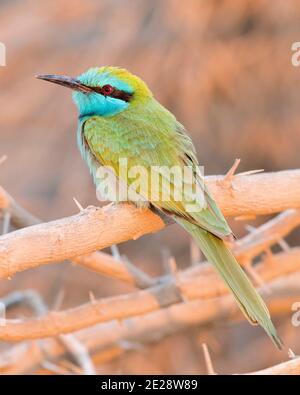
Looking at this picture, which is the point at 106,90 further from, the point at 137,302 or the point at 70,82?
the point at 137,302

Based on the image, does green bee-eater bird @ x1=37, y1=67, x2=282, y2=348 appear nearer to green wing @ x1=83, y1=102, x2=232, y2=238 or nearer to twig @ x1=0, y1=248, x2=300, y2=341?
green wing @ x1=83, y1=102, x2=232, y2=238

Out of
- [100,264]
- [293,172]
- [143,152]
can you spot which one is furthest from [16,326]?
[293,172]

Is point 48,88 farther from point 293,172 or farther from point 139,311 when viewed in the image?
point 293,172

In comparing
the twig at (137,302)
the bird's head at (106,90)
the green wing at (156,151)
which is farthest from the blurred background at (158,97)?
the green wing at (156,151)

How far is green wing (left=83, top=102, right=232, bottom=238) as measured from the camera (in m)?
→ 2.47

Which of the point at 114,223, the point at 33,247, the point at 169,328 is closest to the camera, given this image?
the point at 33,247

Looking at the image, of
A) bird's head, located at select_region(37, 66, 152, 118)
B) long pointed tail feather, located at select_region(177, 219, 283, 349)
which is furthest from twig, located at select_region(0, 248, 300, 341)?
bird's head, located at select_region(37, 66, 152, 118)

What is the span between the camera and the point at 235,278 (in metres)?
2.42

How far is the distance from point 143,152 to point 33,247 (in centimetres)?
60

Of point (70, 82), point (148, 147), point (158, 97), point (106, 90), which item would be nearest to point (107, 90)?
point (106, 90)

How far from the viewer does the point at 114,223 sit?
2428mm

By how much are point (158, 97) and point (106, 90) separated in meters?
1.39

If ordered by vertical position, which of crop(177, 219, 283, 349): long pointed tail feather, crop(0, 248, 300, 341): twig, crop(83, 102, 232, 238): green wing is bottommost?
crop(0, 248, 300, 341): twig

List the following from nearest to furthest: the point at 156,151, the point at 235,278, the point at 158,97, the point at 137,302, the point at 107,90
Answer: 1. the point at 235,278
2. the point at 156,151
3. the point at 107,90
4. the point at 137,302
5. the point at 158,97
